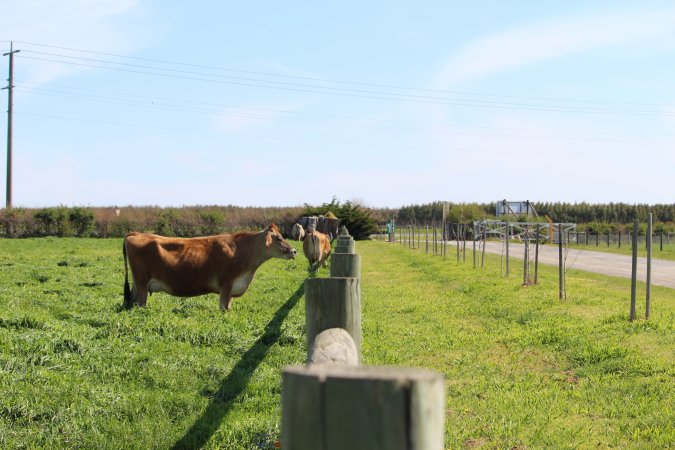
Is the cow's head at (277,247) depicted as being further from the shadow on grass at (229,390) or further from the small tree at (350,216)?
the small tree at (350,216)

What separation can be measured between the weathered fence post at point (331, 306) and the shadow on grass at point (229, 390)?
2.37 meters

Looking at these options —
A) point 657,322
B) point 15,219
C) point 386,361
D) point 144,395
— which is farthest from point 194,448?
point 15,219

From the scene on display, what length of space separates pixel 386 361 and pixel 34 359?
363cm

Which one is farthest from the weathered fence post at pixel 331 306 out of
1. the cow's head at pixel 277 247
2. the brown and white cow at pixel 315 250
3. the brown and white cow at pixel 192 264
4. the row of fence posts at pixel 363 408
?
the brown and white cow at pixel 315 250

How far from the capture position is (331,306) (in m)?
2.99

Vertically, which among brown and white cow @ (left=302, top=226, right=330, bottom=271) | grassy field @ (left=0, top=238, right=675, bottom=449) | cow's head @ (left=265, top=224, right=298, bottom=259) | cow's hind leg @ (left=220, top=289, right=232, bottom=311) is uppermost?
cow's head @ (left=265, top=224, right=298, bottom=259)

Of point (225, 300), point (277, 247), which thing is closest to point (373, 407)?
point (225, 300)

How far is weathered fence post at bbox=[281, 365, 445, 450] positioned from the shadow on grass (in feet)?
12.9

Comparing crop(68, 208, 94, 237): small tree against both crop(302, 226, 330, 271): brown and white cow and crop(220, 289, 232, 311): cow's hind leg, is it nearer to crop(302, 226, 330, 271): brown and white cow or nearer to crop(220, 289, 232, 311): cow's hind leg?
crop(302, 226, 330, 271): brown and white cow

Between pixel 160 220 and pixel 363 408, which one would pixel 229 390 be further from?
pixel 160 220

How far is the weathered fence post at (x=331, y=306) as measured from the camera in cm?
299

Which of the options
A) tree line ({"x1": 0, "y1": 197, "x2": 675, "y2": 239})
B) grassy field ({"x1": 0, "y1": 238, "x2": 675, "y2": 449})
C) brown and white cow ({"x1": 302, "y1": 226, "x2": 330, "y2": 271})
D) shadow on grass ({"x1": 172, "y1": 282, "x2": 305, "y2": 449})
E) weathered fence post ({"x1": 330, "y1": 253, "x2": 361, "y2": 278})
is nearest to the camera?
shadow on grass ({"x1": 172, "y1": 282, "x2": 305, "y2": 449})

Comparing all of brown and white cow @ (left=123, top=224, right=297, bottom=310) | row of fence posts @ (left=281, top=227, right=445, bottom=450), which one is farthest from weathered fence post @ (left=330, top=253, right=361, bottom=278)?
brown and white cow @ (left=123, top=224, right=297, bottom=310)

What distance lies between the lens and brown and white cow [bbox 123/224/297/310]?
10188 mm
